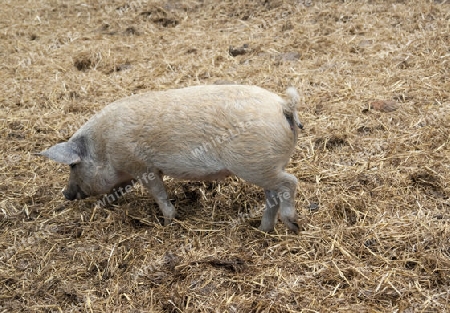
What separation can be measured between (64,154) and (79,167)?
19 cm

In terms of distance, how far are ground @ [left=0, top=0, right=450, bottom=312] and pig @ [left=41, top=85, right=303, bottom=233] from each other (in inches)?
13.8

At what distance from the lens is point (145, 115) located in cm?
402

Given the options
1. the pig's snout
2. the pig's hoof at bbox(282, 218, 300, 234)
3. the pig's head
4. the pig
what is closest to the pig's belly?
the pig

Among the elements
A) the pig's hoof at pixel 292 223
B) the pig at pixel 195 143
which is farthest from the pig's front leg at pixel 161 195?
the pig's hoof at pixel 292 223

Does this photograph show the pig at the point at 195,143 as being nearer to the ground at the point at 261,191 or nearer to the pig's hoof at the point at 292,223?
the pig's hoof at the point at 292,223

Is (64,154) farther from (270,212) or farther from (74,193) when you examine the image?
(270,212)

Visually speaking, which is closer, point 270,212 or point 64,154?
point 270,212

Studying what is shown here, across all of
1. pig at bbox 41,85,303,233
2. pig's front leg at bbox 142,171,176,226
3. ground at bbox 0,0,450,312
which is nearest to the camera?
ground at bbox 0,0,450,312

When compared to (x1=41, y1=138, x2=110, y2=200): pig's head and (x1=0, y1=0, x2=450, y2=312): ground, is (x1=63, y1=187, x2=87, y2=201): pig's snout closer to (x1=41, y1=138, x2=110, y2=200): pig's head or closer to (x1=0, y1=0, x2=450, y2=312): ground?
(x1=41, y1=138, x2=110, y2=200): pig's head

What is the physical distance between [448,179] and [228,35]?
4760 mm

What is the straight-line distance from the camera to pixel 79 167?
4.43 meters

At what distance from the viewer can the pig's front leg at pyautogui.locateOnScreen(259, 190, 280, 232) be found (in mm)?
3881

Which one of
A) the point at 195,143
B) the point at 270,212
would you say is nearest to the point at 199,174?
the point at 195,143

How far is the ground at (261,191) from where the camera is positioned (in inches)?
135
